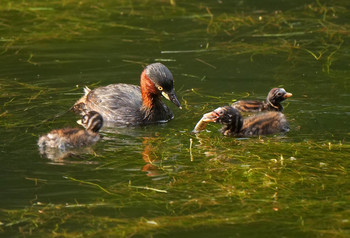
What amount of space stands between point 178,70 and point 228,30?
6.77ft

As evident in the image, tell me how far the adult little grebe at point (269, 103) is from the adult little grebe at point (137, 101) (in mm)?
797

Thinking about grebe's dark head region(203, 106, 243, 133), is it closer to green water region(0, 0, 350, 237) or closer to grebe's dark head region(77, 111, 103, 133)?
green water region(0, 0, 350, 237)

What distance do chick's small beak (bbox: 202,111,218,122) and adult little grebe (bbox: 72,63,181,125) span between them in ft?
2.15

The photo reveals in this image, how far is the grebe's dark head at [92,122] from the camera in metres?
9.68

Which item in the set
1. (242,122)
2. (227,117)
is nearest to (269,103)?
(242,122)

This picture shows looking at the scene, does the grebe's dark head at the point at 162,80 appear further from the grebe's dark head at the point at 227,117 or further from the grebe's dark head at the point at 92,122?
the grebe's dark head at the point at 92,122

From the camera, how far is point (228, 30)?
46.4 feet

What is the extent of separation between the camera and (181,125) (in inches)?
406

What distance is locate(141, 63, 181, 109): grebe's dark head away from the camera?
10.6m

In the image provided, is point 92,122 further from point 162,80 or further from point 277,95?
point 277,95

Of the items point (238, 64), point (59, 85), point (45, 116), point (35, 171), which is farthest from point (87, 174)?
point (238, 64)

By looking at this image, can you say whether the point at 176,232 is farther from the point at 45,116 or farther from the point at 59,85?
the point at 59,85

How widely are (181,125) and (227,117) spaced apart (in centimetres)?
76

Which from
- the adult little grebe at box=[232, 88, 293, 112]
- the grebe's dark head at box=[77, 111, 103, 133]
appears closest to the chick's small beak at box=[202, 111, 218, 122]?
the adult little grebe at box=[232, 88, 293, 112]
